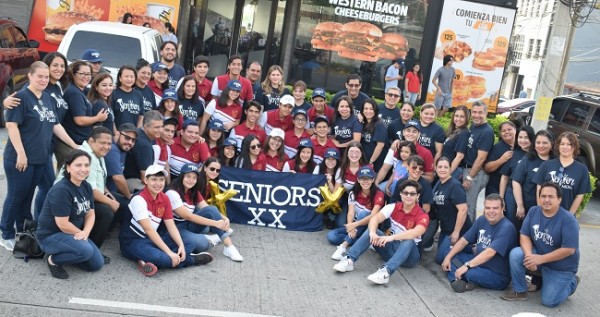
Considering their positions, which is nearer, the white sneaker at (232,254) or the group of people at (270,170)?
the group of people at (270,170)

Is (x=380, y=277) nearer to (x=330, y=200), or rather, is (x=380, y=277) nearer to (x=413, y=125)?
(x=330, y=200)

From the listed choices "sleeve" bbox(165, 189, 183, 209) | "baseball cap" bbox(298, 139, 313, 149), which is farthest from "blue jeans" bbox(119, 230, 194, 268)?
"baseball cap" bbox(298, 139, 313, 149)

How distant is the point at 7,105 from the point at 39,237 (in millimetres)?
1260

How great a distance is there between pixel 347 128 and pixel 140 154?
288 cm

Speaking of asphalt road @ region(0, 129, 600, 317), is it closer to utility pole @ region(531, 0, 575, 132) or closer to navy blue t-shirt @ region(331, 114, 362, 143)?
navy blue t-shirt @ region(331, 114, 362, 143)

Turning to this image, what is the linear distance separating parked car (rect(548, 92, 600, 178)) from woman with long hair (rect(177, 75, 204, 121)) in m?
7.25

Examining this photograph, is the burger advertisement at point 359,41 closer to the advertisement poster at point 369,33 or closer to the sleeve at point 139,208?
the advertisement poster at point 369,33

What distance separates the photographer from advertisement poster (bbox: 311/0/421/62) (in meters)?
19.1

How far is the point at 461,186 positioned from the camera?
8602 mm

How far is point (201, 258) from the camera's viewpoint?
7586 mm

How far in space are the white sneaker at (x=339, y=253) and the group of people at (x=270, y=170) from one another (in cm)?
6

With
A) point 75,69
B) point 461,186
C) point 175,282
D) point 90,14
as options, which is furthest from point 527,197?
point 90,14

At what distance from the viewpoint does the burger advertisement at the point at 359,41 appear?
19.1 metres

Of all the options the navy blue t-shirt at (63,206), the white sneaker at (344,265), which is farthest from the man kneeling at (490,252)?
the navy blue t-shirt at (63,206)
